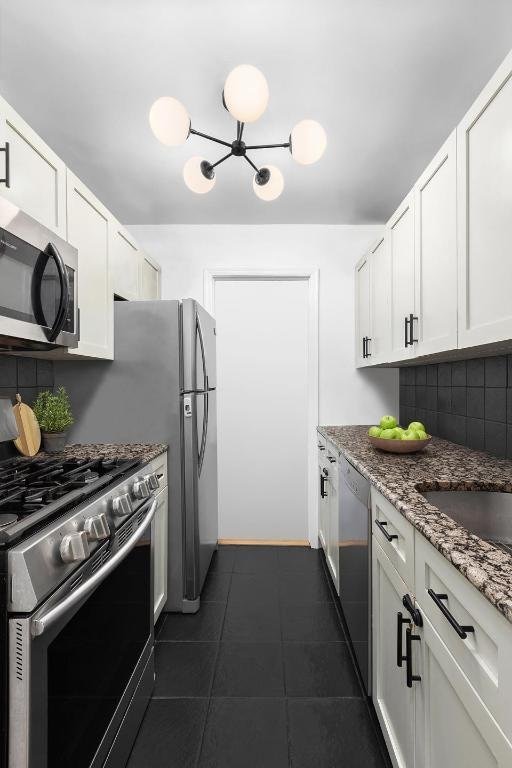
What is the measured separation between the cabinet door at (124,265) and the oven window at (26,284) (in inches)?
36.2

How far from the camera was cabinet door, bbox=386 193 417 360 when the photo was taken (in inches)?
83.0

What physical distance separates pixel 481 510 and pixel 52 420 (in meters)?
1.88

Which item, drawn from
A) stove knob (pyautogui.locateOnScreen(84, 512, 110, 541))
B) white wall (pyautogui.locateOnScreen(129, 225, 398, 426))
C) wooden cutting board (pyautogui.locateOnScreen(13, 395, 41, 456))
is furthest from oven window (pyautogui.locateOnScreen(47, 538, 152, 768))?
white wall (pyautogui.locateOnScreen(129, 225, 398, 426))

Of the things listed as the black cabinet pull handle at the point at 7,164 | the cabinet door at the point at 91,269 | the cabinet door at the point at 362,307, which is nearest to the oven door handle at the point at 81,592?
the cabinet door at the point at 91,269

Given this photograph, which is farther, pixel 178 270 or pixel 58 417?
pixel 178 270

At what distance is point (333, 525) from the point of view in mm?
2562

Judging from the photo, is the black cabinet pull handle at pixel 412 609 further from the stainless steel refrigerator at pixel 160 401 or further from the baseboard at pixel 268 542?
the baseboard at pixel 268 542

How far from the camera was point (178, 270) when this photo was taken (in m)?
3.42

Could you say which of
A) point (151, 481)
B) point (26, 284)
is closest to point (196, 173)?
point (26, 284)

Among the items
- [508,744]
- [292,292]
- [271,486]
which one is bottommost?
[271,486]

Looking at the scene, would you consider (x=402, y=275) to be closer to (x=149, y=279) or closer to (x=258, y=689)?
(x=149, y=279)

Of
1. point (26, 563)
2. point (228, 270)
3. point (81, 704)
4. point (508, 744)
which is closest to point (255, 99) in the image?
point (26, 563)

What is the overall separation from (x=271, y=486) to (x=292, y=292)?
1.54 metres

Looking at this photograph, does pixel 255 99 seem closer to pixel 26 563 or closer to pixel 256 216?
pixel 26 563
